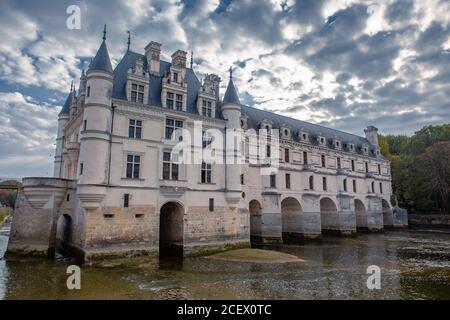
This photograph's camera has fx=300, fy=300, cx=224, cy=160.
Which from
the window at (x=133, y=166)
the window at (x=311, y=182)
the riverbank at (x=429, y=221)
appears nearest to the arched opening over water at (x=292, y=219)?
the window at (x=311, y=182)

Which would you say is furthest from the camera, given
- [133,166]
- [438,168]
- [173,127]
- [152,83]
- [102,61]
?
[438,168]

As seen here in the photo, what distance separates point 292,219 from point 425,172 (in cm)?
2977

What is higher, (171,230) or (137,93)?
(137,93)

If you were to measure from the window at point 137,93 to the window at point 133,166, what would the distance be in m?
4.23

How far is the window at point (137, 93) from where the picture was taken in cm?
2219

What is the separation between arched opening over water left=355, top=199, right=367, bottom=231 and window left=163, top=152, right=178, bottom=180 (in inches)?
1256

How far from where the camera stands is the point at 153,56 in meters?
25.0

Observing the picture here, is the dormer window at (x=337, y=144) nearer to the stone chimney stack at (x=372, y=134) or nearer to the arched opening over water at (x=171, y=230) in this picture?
the stone chimney stack at (x=372, y=134)

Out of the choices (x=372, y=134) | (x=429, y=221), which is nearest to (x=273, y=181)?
(x=372, y=134)

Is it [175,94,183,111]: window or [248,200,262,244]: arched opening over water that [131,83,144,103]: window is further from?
[248,200,262,244]: arched opening over water

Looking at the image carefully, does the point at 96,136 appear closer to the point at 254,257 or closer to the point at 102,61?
the point at 102,61
